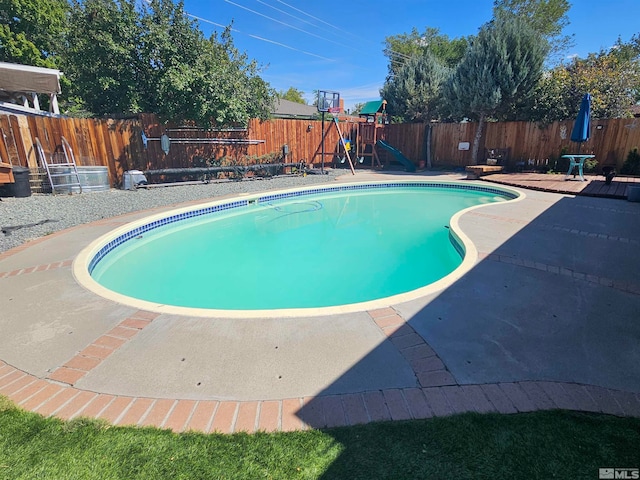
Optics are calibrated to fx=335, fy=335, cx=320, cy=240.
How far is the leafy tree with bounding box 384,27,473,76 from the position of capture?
94.7 ft

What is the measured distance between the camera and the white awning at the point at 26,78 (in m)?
10.3

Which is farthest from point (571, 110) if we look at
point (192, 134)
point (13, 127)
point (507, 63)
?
point (13, 127)

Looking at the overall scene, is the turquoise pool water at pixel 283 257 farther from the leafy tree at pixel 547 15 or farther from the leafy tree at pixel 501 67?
the leafy tree at pixel 547 15

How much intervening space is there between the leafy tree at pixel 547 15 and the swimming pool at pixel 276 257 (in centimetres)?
2369

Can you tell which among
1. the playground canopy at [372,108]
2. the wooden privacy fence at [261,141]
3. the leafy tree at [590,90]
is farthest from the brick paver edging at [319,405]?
the playground canopy at [372,108]

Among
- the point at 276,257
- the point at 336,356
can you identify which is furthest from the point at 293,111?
the point at 336,356

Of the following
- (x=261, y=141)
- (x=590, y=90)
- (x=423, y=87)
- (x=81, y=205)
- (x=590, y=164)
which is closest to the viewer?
(x=81, y=205)

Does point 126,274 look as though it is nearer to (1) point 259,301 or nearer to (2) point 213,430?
(1) point 259,301

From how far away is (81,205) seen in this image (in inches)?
297

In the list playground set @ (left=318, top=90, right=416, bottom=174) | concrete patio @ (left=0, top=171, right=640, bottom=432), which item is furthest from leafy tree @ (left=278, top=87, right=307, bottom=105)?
concrete patio @ (left=0, top=171, right=640, bottom=432)

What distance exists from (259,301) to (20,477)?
10.1 feet

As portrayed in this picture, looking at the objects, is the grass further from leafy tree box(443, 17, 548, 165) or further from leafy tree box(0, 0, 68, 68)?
leafy tree box(0, 0, 68, 68)

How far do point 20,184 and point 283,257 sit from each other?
669 cm

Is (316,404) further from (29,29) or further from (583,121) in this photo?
(29,29)
